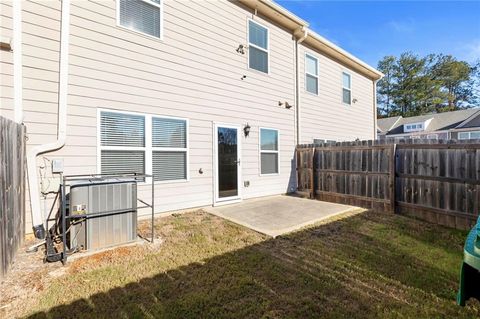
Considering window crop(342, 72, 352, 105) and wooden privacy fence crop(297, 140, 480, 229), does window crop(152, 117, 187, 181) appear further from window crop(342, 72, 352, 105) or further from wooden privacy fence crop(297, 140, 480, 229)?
window crop(342, 72, 352, 105)

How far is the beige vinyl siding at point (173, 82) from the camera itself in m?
4.12

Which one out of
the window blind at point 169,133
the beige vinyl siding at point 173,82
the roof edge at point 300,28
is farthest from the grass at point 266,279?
the roof edge at point 300,28

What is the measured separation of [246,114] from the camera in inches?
277

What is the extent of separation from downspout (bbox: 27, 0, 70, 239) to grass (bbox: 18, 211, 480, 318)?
1400 mm

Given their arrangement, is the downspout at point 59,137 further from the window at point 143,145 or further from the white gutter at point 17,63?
the window at point 143,145

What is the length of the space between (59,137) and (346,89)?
34.2 feet

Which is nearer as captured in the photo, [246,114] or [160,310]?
[160,310]

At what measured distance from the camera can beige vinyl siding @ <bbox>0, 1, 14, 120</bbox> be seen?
371 centimetres

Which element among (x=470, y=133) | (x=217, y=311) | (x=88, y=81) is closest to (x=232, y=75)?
(x=88, y=81)

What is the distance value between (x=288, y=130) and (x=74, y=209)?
20.9 ft

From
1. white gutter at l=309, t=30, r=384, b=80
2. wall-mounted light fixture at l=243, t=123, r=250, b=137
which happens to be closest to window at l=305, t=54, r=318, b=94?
white gutter at l=309, t=30, r=384, b=80

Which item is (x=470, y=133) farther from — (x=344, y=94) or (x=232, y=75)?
(x=232, y=75)

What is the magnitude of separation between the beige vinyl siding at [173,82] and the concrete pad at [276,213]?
60 centimetres

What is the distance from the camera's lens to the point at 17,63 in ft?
12.4
